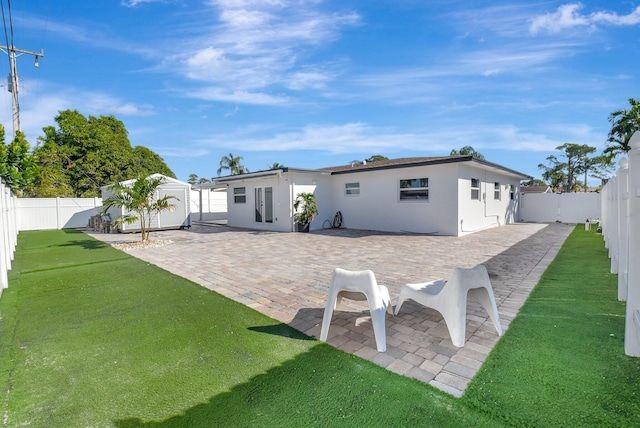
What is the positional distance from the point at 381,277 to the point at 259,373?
12.1 ft

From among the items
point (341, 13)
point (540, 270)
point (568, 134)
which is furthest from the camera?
point (568, 134)

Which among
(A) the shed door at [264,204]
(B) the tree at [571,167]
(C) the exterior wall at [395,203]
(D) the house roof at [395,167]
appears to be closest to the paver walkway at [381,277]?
(C) the exterior wall at [395,203]

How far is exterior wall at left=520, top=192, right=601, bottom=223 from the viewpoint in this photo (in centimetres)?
1795

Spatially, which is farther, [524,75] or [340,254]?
[524,75]

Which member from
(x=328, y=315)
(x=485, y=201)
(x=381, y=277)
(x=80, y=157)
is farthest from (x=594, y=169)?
(x=80, y=157)

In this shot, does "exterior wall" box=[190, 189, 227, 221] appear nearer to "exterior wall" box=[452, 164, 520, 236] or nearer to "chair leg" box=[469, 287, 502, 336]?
"exterior wall" box=[452, 164, 520, 236]

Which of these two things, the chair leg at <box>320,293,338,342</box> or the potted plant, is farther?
the potted plant

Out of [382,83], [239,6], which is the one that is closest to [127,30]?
[239,6]

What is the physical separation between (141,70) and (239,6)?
7.31 m

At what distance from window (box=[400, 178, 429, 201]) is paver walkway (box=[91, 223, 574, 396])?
2063 millimetres

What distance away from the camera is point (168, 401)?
233 cm

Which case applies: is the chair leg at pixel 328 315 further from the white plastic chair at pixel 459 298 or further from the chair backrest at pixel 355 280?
A: the white plastic chair at pixel 459 298

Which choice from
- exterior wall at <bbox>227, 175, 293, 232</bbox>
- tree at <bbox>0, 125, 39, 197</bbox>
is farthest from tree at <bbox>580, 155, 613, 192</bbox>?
tree at <bbox>0, 125, 39, 197</bbox>

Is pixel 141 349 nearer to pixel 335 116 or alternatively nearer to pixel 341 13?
pixel 341 13
